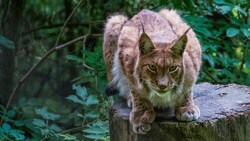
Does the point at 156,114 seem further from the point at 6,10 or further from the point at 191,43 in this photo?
the point at 6,10

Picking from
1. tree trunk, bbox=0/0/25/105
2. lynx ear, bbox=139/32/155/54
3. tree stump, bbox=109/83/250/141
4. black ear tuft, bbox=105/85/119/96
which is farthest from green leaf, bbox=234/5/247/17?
tree trunk, bbox=0/0/25/105

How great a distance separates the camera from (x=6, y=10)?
672 cm

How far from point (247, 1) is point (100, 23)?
202 cm

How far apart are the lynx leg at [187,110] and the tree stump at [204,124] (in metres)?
0.03

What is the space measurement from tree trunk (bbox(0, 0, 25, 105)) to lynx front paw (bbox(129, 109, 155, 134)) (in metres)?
3.18

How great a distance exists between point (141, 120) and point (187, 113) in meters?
0.28

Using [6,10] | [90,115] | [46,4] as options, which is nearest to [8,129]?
[90,115]

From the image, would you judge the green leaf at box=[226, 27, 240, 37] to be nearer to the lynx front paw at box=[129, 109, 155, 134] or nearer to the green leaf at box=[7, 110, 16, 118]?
the lynx front paw at box=[129, 109, 155, 134]

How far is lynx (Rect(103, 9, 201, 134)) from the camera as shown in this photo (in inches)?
144

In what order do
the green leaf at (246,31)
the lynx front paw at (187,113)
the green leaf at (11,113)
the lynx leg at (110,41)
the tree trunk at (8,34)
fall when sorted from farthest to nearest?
the tree trunk at (8,34), the green leaf at (11,113), the green leaf at (246,31), the lynx leg at (110,41), the lynx front paw at (187,113)

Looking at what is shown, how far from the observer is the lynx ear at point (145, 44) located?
3.68 metres

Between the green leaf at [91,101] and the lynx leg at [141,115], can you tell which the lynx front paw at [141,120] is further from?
the green leaf at [91,101]

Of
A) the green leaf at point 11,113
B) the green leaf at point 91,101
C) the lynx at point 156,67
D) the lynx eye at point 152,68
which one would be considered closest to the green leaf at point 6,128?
the green leaf at point 11,113

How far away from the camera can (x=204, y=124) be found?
371 centimetres
